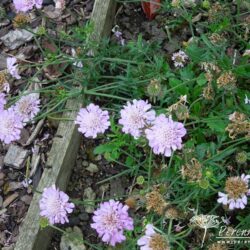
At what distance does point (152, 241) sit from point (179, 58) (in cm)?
87

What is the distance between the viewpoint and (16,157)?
220 cm

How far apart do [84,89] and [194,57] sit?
0.38m

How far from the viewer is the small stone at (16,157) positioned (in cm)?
219

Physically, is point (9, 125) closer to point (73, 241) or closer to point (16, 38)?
point (73, 241)

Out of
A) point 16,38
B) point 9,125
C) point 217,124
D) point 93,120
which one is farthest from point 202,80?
point 16,38

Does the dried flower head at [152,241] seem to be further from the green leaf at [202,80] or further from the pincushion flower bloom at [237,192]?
the green leaf at [202,80]

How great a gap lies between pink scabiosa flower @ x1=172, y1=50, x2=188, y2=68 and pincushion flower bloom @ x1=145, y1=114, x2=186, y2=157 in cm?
61

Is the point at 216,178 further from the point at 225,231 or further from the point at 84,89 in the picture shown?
the point at 84,89

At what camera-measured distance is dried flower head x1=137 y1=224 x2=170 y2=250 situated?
1.48 m

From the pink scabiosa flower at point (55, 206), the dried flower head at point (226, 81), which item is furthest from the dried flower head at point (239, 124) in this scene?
the pink scabiosa flower at point (55, 206)

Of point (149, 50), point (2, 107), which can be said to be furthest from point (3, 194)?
point (149, 50)

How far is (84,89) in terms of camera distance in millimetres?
2037

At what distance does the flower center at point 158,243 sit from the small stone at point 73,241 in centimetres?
58

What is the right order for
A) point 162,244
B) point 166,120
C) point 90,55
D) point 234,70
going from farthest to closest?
point 90,55 → point 234,70 → point 166,120 → point 162,244
